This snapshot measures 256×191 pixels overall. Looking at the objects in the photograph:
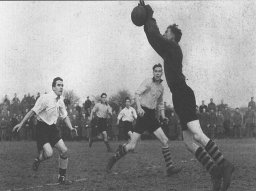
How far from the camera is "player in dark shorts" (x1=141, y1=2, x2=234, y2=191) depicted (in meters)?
6.46

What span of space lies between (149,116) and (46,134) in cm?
223

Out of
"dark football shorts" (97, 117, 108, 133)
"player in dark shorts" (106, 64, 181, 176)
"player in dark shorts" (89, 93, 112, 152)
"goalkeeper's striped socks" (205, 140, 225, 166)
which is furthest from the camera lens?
"player in dark shorts" (89, 93, 112, 152)

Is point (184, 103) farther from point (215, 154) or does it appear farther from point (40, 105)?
point (40, 105)

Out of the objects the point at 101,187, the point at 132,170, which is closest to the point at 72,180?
the point at 101,187

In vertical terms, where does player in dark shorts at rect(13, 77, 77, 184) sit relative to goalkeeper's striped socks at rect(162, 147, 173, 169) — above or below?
above

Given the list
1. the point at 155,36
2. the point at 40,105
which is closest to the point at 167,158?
the point at 40,105

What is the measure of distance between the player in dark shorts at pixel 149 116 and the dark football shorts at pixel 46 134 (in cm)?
134

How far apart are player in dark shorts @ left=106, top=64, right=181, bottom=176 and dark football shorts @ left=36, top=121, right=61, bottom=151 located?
134 centimetres

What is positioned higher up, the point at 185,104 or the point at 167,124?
the point at 185,104

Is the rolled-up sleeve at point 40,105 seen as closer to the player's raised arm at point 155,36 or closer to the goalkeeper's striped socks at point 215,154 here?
the player's raised arm at point 155,36

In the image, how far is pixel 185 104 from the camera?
21.7 ft

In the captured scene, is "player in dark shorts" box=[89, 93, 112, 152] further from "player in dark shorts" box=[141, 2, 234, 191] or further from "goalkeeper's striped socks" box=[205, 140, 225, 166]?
"goalkeeper's striped socks" box=[205, 140, 225, 166]

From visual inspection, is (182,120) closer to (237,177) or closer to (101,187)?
(101,187)

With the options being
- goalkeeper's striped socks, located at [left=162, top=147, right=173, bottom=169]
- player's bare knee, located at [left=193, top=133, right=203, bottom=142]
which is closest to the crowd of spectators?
goalkeeper's striped socks, located at [left=162, top=147, right=173, bottom=169]
